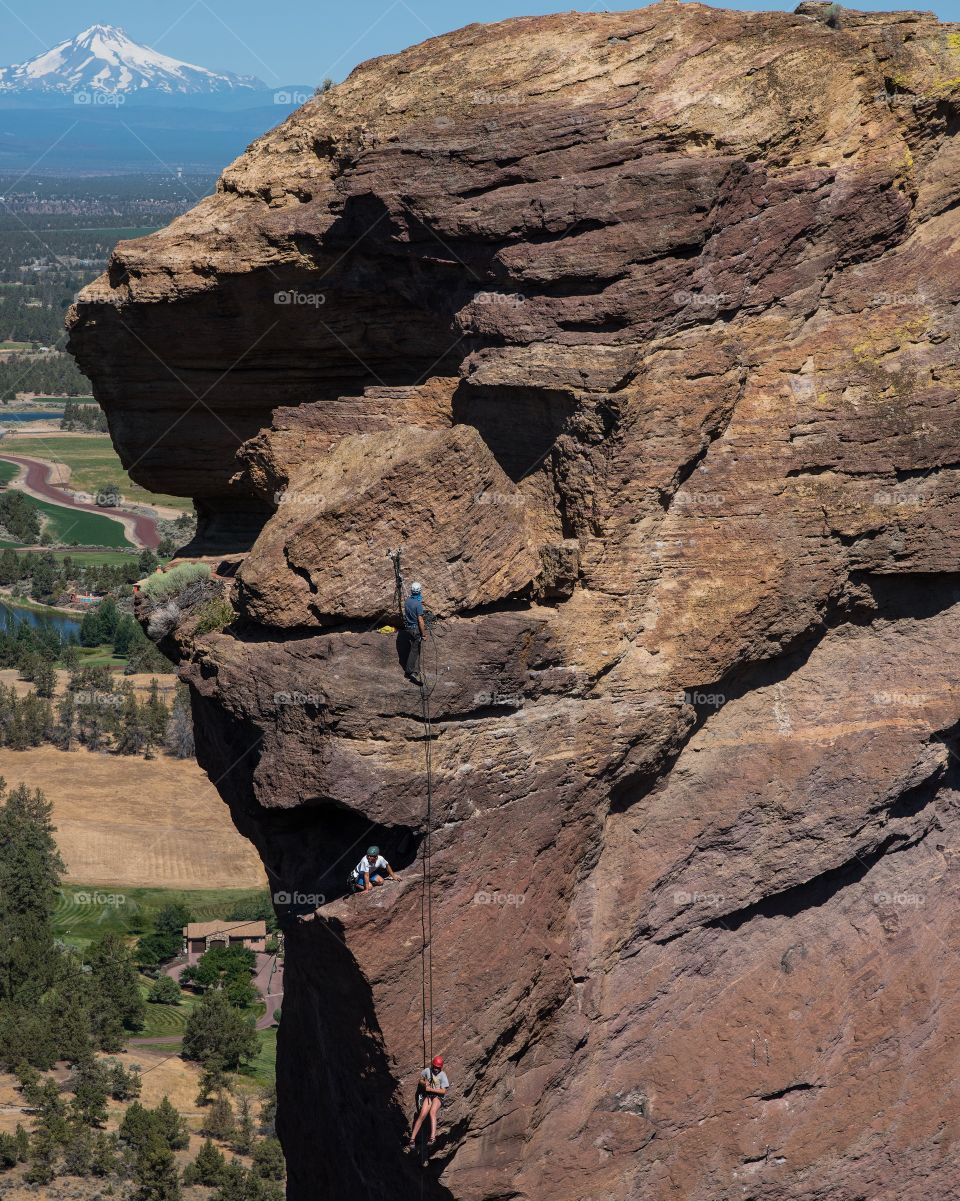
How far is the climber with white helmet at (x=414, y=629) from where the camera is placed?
57.2ft

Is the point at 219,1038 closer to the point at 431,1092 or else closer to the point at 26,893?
the point at 26,893

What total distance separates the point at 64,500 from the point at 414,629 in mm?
164460

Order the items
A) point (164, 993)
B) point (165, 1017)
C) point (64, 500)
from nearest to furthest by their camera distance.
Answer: point (165, 1017) < point (164, 993) < point (64, 500)

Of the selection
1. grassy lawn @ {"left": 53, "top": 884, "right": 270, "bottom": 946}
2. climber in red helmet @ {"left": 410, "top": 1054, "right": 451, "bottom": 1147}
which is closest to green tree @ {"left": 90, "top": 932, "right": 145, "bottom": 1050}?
grassy lawn @ {"left": 53, "top": 884, "right": 270, "bottom": 946}

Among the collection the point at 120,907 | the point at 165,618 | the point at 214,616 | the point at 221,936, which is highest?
the point at 214,616

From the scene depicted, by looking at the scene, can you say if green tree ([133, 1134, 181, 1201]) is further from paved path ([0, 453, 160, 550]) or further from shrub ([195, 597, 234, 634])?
paved path ([0, 453, 160, 550])

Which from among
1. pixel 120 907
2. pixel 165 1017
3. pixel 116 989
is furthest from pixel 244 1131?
pixel 120 907

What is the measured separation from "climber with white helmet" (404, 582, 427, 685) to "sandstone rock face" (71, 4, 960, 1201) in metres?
0.32

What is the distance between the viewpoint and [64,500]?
17312cm

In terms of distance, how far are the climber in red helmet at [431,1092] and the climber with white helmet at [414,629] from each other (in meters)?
4.93

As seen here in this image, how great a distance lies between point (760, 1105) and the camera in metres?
19.9

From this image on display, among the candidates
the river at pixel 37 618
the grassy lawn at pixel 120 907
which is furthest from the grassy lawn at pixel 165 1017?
the river at pixel 37 618

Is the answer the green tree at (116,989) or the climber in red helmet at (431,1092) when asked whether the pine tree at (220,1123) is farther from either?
the climber in red helmet at (431,1092)

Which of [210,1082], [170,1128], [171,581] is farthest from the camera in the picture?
[210,1082]
